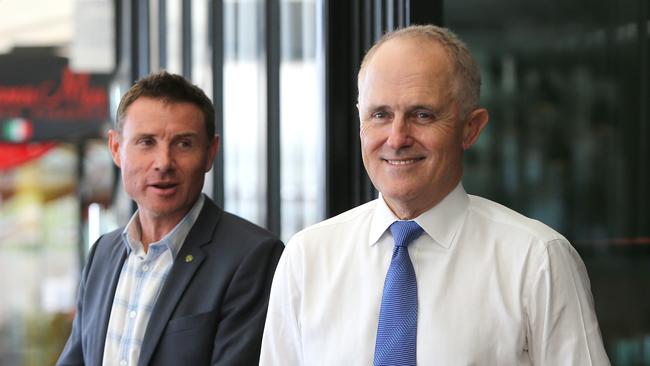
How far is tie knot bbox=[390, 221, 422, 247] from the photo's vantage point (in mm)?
1621

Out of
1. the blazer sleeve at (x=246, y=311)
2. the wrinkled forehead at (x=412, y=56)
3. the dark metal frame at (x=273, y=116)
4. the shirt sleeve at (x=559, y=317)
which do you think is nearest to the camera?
the shirt sleeve at (x=559, y=317)

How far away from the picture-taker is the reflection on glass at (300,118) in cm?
280

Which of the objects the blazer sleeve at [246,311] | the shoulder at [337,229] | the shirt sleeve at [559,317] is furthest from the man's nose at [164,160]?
the shirt sleeve at [559,317]

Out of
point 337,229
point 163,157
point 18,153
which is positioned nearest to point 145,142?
point 163,157

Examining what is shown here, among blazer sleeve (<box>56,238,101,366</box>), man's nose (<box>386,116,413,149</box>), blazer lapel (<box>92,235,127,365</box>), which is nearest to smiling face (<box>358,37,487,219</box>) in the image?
man's nose (<box>386,116,413,149</box>)

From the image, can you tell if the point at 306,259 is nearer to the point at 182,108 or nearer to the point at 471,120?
the point at 471,120

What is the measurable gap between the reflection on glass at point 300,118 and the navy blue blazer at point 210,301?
0.61m

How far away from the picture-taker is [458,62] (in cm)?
159

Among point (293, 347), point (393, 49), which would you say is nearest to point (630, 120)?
point (393, 49)

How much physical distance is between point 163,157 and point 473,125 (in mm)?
793

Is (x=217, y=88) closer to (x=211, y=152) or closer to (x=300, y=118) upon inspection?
(x=300, y=118)

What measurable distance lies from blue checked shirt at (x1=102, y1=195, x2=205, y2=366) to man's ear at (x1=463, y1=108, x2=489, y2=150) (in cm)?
81

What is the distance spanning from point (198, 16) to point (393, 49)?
141cm

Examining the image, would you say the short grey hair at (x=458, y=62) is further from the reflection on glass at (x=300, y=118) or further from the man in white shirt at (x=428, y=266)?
the reflection on glass at (x=300, y=118)
